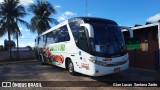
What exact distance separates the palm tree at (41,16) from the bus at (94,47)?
87.2 feet

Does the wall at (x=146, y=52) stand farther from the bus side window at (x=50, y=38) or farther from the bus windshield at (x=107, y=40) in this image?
the bus side window at (x=50, y=38)


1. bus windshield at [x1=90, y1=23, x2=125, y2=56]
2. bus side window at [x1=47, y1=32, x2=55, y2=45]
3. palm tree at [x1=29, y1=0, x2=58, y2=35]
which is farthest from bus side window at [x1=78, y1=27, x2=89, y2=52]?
palm tree at [x1=29, y1=0, x2=58, y2=35]

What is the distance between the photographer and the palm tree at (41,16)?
40244 mm

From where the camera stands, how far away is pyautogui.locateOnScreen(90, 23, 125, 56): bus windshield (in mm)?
11172

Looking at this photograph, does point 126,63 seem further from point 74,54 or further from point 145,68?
point 145,68

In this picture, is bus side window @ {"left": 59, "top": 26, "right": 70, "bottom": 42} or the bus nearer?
the bus

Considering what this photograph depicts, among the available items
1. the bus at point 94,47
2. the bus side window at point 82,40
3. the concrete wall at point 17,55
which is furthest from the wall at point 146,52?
the concrete wall at point 17,55

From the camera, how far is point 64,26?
14.5m

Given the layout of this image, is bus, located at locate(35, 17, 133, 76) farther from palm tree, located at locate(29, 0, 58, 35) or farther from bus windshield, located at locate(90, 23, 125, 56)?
palm tree, located at locate(29, 0, 58, 35)

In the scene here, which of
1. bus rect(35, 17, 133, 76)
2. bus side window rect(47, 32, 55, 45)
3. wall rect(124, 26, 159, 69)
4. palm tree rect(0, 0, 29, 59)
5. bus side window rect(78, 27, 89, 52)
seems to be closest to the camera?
bus rect(35, 17, 133, 76)

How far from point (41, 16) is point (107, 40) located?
30.7m

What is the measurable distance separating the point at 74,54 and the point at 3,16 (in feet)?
100

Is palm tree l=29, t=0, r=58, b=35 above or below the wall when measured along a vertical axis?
above

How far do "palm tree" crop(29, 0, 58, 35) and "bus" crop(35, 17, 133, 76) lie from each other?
87.2 feet
